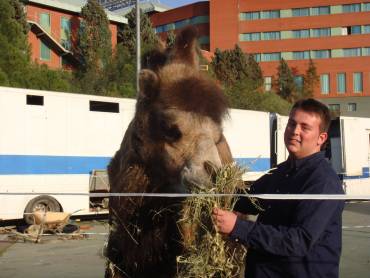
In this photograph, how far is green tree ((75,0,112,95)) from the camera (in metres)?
32.2

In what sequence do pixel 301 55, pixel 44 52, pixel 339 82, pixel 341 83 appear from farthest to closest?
pixel 301 55
pixel 339 82
pixel 341 83
pixel 44 52

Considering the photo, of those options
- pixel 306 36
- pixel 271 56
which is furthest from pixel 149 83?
pixel 306 36

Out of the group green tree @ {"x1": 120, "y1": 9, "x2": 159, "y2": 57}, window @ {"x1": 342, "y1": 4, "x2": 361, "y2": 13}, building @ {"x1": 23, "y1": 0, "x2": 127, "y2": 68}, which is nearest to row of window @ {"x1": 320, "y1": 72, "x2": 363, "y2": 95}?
window @ {"x1": 342, "y1": 4, "x2": 361, "y2": 13}

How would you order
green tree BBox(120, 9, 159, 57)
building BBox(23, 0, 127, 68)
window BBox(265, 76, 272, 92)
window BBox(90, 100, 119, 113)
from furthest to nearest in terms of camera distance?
window BBox(265, 76, 272, 92) → building BBox(23, 0, 127, 68) → green tree BBox(120, 9, 159, 57) → window BBox(90, 100, 119, 113)

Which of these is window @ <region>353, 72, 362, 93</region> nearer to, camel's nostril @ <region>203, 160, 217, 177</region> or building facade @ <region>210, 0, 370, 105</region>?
building facade @ <region>210, 0, 370, 105</region>

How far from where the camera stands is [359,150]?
65.5ft

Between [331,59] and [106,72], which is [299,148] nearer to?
[106,72]

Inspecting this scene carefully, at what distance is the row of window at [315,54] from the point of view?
69.9 meters

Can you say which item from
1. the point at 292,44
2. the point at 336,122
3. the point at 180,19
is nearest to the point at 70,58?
the point at 336,122

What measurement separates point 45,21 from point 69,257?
3615cm

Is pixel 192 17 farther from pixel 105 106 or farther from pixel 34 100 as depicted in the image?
pixel 34 100

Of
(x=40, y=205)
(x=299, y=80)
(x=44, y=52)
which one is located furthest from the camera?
(x=299, y=80)

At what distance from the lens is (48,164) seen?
13688mm

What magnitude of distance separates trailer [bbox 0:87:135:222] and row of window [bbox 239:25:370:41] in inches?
2327
